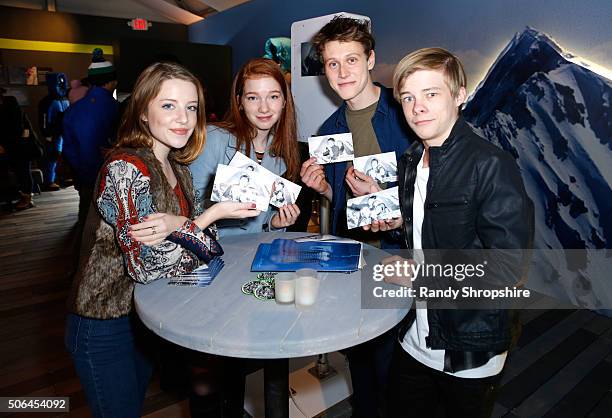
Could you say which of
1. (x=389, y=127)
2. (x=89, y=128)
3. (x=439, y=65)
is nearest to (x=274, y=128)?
(x=389, y=127)

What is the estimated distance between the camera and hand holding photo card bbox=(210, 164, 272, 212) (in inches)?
62.1

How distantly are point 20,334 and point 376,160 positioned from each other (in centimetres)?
277

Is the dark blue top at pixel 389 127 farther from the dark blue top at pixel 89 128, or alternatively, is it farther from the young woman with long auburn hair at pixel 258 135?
the dark blue top at pixel 89 128

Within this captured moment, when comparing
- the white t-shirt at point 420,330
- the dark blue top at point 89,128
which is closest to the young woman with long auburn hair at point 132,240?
the white t-shirt at point 420,330

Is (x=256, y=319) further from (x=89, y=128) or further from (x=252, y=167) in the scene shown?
(x=89, y=128)

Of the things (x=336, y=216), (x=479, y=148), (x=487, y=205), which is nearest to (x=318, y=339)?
(x=487, y=205)

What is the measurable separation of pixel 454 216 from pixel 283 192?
718 millimetres

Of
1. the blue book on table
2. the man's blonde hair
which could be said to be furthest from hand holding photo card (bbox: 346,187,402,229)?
the man's blonde hair

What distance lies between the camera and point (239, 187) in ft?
5.24

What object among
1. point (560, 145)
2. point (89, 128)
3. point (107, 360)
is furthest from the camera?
point (89, 128)

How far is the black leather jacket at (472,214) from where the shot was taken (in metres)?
1.15

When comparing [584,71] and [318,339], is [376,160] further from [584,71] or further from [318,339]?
[584,71]

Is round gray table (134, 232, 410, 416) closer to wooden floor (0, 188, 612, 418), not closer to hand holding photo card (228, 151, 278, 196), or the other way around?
hand holding photo card (228, 151, 278, 196)

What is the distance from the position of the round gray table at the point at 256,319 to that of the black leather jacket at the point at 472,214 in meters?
0.19
